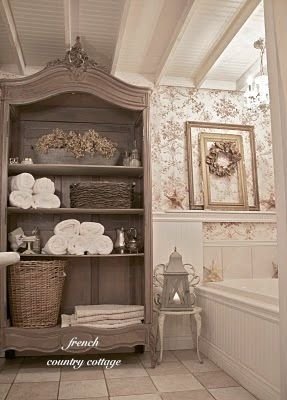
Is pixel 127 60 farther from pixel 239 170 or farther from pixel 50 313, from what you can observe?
pixel 50 313

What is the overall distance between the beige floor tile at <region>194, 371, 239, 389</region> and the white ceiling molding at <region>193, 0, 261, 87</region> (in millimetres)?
2443

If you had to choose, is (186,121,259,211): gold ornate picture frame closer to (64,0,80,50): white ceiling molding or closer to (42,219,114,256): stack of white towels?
(42,219,114,256): stack of white towels

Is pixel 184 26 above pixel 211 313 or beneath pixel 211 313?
above

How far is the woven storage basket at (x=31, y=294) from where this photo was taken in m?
2.92

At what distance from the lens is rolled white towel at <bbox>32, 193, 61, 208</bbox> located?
306cm

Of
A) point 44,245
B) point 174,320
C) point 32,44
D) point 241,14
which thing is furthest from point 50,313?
point 241,14

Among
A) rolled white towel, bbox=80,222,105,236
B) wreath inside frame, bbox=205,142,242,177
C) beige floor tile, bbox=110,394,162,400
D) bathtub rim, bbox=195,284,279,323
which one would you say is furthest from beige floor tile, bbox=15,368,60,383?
wreath inside frame, bbox=205,142,242,177

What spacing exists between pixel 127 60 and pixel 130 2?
958 mm

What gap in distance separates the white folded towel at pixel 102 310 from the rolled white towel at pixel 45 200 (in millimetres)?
814

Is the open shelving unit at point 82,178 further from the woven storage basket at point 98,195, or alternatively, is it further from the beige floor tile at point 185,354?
the beige floor tile at point 185,354

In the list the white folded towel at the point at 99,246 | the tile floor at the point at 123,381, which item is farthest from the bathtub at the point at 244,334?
the white folded towel at the point at 99,246

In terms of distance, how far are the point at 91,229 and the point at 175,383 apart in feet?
4.11

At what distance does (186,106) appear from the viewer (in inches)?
152

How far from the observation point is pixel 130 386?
2557 mm
